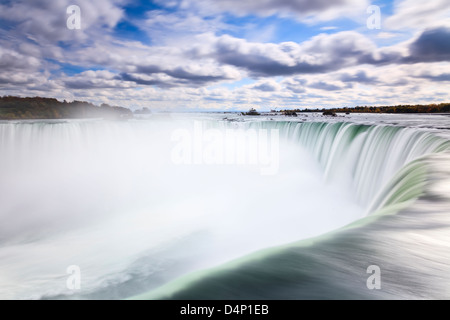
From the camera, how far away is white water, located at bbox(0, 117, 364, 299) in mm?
6688

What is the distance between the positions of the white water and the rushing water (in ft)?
0.22

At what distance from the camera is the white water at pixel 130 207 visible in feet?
21.9

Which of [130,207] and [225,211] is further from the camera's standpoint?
[130,207]

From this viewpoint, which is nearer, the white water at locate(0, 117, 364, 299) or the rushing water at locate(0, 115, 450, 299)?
the rushing water at locate(0, 115, 450, 299)

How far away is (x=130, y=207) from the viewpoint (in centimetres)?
1380

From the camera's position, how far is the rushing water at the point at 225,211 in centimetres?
250

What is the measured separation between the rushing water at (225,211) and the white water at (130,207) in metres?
0.07

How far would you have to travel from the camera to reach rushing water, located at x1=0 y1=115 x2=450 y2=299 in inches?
98.5

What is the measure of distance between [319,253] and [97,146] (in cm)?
2268

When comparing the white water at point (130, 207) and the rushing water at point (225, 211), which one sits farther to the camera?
the white water at point (130, 207)

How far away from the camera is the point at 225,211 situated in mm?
12250

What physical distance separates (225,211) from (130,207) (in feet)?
17.3

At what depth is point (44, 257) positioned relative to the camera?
747 centimetres
